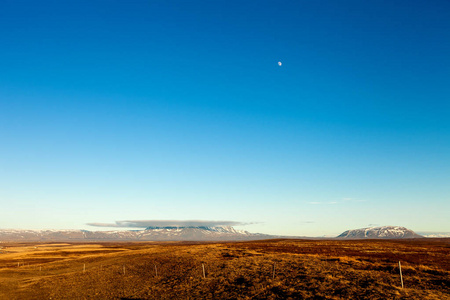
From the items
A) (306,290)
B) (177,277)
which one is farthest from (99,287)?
(306,290)

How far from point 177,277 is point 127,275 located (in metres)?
10.7

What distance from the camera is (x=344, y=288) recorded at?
26.7 meters

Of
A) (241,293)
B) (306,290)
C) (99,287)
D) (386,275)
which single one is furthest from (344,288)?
(99,287)

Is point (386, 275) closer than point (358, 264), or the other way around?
point (386, 275)

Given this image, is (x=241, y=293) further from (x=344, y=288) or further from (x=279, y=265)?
(x=279, y=265)

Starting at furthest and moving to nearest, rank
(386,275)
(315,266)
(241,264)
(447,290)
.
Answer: (241,264), (315,266), (386,275), (447,290)

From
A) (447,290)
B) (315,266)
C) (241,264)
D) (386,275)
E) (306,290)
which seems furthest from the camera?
(241,264)

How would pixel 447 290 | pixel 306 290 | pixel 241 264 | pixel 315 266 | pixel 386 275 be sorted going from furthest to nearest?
pixel 241 264 → pixel 315 266 → pixel 386 275 → pixel 306 290 → pixel 447 290

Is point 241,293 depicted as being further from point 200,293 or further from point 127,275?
point 127,275

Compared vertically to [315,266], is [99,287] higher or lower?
lower

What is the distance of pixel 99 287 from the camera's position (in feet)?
126

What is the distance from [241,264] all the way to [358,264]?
16090mm

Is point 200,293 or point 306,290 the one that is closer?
point 306,290

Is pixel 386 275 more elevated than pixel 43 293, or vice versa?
pixel 386 275
